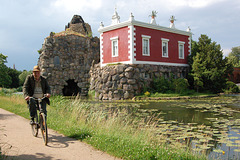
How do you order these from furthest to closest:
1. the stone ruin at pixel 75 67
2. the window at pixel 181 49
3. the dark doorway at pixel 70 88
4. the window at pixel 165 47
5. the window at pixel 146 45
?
the dark doorway at pixel 70 88 → the window at pixel 181 49 → the window at pixel 165 47 → the stone ruin at pixel 75 67 → the window at pixel 146 45

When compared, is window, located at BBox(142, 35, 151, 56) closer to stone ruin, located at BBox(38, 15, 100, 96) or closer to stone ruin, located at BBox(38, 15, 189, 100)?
stone ruin, located at BBox(38, 15, 189, 100)

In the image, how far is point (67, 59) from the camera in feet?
102

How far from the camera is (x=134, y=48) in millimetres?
21531

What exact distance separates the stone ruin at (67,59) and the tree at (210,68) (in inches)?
543

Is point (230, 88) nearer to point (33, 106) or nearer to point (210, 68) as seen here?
point (210, 68)

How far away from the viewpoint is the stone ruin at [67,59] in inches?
1176

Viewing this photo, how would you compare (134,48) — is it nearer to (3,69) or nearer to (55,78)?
(55,78)

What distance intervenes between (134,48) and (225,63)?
Result: 1040cm

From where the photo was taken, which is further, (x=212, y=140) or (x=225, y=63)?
(x=225, y=63)

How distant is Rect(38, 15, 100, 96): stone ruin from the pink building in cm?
805

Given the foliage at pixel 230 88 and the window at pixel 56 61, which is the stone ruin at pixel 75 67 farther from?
the foliage at pixel 230 88

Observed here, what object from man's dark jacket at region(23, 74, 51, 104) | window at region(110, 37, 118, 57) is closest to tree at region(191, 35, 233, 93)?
window at region(110, 37, 118, 57)

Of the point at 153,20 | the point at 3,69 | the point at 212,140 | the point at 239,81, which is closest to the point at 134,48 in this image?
the point at 153,20

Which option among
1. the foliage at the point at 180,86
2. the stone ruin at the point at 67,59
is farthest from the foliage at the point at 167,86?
the stone ruin at the point at 67,59
